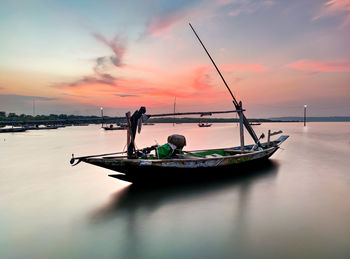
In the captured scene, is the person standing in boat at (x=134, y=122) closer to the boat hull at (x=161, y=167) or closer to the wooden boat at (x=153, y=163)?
the wooden boat at (x=153, y=163)

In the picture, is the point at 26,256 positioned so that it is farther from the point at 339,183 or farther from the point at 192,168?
the point at 339,183

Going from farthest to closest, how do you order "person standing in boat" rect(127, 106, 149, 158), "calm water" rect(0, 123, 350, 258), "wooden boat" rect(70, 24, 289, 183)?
1. "person standing in boat" rect(127, 106, 149, 158)
2. "wooden boat" rect(70, 24, 289, 183)
3. "calm water" rect(0, 123, 350, 258)

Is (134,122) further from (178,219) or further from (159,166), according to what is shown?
(178,219)

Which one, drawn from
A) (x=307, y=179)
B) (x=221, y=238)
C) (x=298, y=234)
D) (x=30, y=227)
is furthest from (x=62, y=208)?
(x=307, y=179)

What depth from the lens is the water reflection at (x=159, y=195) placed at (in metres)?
6.40

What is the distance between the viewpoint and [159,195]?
7336mm

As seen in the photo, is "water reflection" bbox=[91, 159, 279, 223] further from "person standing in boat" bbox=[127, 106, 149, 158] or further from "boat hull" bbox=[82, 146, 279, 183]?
"person standing in boat" bbox=[127, 106, 149, 158]

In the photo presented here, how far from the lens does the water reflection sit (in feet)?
21.0

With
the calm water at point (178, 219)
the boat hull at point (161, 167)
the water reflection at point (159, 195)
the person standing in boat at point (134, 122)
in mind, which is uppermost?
the person standing in boat at point (134, 122)

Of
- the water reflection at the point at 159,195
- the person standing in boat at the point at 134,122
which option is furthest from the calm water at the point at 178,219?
the person standing in boat at the point at 134,122

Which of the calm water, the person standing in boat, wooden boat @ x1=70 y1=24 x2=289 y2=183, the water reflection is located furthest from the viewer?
the person standing in boat

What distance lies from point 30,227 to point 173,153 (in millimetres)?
5174

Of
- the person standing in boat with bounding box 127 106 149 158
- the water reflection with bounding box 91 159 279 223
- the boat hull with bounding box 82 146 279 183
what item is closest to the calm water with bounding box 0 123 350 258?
the water reflection with bounding box 91 159 279 223

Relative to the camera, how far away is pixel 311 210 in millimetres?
6488
